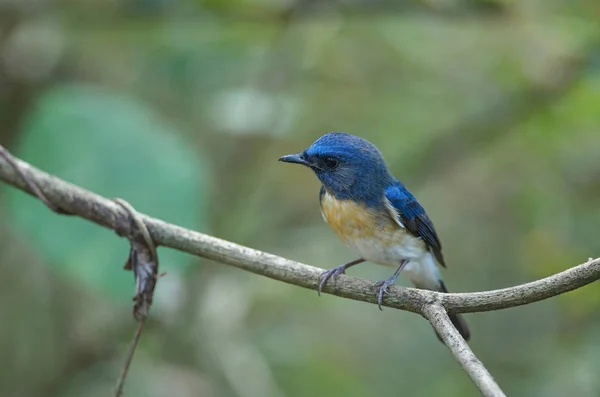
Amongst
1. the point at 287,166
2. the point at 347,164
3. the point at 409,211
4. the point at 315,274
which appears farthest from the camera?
the point at 287,166

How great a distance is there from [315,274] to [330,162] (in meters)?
1.05

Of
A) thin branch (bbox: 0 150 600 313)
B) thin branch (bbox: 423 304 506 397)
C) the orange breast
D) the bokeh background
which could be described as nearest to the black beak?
the orange breast

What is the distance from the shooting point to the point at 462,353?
1777 mm

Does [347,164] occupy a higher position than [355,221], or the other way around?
[347,164]

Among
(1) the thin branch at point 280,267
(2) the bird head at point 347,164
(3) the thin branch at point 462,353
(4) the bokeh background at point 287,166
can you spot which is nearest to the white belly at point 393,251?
(2) the bird head at point 347,164

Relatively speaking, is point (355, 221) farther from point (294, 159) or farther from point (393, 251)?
point (294, 159)

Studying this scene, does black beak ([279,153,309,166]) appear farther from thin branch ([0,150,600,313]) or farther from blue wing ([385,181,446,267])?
thin branch ([0,150,600,313])

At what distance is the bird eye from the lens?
319 centimetres

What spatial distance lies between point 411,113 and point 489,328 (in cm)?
163

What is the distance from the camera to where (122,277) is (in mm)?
2924

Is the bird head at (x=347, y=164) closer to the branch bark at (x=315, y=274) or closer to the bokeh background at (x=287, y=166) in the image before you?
the bokeh background at (x=287, y=166)

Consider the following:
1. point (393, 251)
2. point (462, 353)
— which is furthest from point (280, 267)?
point (393, 251)

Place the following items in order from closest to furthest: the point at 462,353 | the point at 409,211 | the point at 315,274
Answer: the point at 462,353, the point at 315,274, the point at 409,211

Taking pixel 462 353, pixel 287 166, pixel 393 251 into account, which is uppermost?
pixel 462 353
